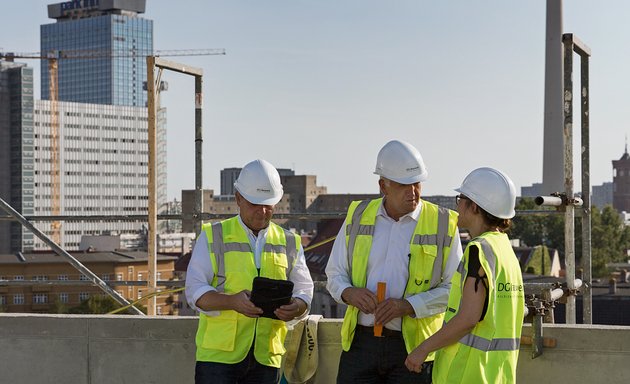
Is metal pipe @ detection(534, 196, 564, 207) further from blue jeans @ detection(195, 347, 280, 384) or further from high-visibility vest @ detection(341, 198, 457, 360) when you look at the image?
blue jeans @ detection(195, 347, 280, 384)

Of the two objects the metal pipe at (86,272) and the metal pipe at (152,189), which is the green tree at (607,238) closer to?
the metal pipe at (86,272)

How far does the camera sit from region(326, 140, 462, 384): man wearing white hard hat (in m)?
5.00

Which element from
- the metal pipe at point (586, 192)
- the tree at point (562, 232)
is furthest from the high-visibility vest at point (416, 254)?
the tree at point (562, 232)

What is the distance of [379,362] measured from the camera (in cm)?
501

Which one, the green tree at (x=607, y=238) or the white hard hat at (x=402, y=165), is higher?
the white hard hat at (x=402, y=165)

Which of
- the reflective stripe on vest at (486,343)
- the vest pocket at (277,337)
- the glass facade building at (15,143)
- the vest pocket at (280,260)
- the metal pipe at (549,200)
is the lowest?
the vest pocket at (277,337)

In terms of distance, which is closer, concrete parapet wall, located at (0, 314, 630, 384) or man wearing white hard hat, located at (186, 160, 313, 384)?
man wearing white hard hat, located at (186, 160, 313, 384)

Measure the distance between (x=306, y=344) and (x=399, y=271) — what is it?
105cm

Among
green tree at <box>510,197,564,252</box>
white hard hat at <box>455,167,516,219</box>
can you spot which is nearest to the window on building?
green tree at <box>510,197,564,252</box>

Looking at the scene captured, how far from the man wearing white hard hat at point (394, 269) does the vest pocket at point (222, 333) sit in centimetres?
53

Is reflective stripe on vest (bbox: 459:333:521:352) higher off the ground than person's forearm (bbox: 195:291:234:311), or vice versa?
person's forearm (bbox: 195:291:234:311)

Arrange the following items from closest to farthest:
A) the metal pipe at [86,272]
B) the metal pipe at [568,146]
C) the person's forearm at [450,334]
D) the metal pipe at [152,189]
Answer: the person's forearm at [450,334], the metal pipe at [568,146], the metal pipe at [152,189], the metal pipe at [86,272]

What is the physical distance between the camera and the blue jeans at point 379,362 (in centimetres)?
498

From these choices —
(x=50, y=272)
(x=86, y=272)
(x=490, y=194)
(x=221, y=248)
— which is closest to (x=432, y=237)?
(x=490, y=194)
